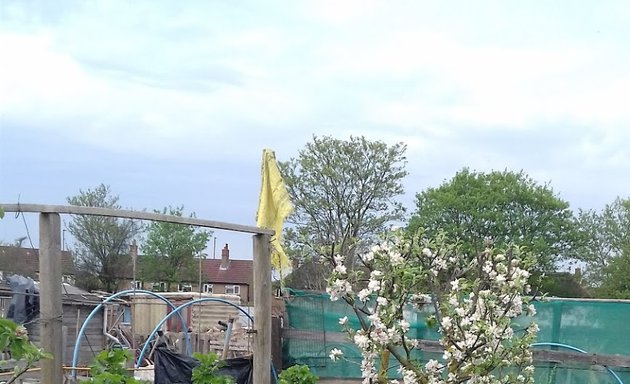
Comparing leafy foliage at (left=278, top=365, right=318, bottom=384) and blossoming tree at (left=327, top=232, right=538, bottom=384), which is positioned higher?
blossoming tree at (left=327, top=232, right=538, bottom=384)

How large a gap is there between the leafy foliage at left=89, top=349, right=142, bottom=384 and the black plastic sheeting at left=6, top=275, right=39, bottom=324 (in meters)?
4.55

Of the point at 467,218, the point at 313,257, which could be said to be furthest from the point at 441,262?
the point at 467,218

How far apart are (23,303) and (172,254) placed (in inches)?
1161

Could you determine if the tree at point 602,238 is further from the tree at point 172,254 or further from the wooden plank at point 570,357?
the wooden plank at point 570,357

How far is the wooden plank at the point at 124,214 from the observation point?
4426 millimetres

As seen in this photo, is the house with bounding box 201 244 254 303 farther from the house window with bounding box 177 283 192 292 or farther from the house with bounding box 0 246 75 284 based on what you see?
the house with bounding box 0 246 75 284

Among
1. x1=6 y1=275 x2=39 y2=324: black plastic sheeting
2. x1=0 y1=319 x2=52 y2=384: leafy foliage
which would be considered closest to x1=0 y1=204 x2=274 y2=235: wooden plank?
x1=0 y1=319 x2=52 y2=384: leafy foliage

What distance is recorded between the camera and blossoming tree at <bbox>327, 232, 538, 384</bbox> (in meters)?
4.17

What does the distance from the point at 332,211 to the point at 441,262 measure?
112 feet

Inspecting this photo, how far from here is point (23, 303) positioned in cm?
916

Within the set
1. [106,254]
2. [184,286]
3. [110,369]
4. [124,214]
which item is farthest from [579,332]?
[184,286]

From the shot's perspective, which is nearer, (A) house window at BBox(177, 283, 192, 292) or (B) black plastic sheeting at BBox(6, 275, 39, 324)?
(B) black plastic sheeting at BBox(6, 275, 39, 324)

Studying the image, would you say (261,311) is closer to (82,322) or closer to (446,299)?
(446,299)

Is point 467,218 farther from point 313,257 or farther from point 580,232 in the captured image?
point 313,257
